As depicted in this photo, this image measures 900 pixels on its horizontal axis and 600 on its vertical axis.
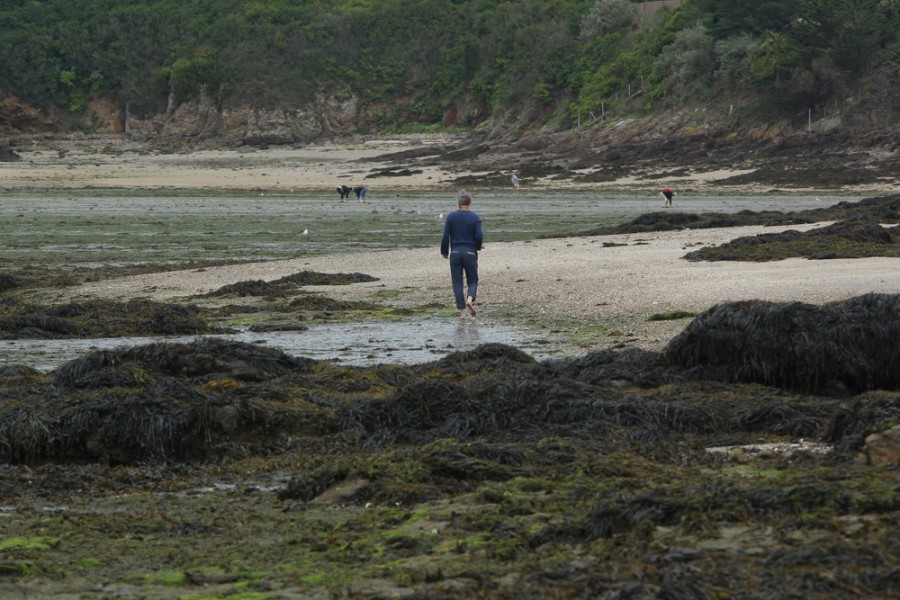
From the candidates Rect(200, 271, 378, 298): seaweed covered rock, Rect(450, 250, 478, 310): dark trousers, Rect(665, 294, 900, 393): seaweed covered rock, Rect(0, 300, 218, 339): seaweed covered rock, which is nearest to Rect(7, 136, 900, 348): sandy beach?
Rect(200, 271, 378, 298): seaweed covered rock

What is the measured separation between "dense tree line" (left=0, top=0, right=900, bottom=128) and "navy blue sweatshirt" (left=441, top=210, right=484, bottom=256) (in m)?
42.4

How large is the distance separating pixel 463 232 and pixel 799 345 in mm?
5583

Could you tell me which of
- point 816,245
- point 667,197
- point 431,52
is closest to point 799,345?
point 816,245

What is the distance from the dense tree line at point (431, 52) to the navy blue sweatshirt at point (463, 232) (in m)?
42.4

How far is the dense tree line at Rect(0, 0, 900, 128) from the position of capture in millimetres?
56688

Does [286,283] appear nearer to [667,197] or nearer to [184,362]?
[184,362]

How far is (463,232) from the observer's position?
13.6 meters

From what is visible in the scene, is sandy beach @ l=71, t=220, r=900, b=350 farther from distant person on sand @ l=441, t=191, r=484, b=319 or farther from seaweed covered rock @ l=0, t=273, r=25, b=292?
seaweed covered rock @ l=0, t=273, r=25, b=292

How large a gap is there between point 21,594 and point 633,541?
88.9 inches

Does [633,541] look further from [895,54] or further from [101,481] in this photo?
[895,54]

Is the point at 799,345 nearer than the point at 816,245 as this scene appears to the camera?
Yes

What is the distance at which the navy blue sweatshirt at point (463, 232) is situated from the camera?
44.6 feet

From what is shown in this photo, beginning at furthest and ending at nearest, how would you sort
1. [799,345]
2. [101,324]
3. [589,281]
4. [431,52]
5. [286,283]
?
[431,52]
[286,283]
[589,281]
[101,324]
[799,345]

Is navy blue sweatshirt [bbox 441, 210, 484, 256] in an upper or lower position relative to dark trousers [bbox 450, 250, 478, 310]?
upper
